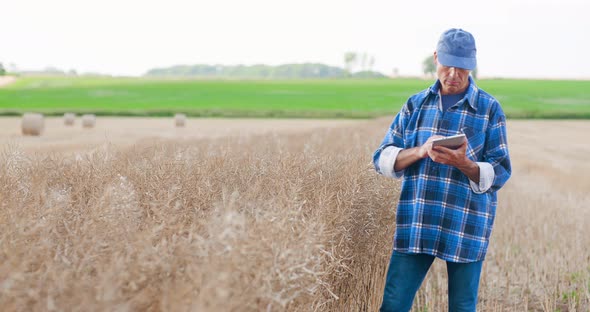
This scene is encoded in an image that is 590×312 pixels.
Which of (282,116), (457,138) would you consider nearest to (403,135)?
(457,138)

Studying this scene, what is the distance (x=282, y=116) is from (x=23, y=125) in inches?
830

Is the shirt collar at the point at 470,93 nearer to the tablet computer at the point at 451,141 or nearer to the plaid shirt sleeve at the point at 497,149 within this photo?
the plaid shirt sleeve at the point at 497,149

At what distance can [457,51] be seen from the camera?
12.3 feet

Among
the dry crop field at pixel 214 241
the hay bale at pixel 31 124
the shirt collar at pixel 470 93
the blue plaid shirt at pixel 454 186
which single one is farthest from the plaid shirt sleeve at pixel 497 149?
the hay bale at pixel 31 124

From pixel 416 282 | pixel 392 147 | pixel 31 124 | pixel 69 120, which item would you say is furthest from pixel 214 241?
pixel 69 120

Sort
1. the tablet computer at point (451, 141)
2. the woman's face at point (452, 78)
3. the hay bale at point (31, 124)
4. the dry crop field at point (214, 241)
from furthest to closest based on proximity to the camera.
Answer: the hay bale at point (31, 124) < the woman's face at point (452, 78) < the tablet computer at point (451, 141) < the dry crop field at point (214, 241)

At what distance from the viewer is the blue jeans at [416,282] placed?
3.90 m

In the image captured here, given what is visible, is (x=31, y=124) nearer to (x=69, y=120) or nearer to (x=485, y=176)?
(x=69, y=120)

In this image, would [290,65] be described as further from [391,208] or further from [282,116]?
[391,208]

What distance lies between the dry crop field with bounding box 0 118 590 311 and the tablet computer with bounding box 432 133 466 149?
2.27ft

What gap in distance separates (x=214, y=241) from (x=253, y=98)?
53661 mm

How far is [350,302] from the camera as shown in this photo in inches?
188

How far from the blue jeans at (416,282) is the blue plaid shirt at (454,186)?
0.07 m

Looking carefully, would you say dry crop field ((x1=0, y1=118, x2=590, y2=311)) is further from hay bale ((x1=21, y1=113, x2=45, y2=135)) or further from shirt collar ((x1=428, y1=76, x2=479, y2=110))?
hay bale ((x1=21, y1=113, x2=45, y2=135))
